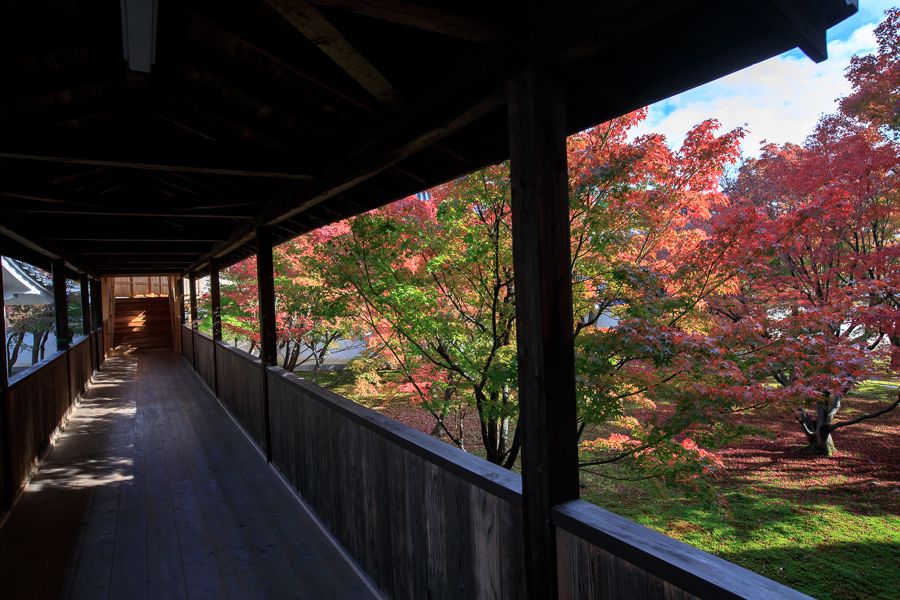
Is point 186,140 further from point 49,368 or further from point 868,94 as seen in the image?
point 868,94

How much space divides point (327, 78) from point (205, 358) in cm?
811

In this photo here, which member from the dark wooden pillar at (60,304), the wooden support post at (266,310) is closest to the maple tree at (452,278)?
the wooden support post at (266,310)

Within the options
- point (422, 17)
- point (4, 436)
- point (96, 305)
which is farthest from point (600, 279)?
point (96, 305)

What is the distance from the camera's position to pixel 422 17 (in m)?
1.46

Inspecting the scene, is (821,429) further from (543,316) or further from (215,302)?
(215,302)

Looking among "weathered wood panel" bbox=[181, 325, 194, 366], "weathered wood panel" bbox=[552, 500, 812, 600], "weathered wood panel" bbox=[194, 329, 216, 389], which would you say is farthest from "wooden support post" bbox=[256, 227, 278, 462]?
"weathered wood panel" bbox=[181, 325, 194, 366]

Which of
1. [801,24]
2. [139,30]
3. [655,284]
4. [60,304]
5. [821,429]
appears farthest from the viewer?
[821,429]

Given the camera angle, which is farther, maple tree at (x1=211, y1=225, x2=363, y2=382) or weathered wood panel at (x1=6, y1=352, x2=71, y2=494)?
maple tree at (x1=211, y1=225, x2=363, y2=382)

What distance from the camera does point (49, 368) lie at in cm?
555

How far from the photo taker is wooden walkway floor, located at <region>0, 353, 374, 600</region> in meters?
2.71

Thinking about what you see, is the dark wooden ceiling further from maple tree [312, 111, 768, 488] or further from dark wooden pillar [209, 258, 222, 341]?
dark wooden pillar [209, 258, 222, 341]

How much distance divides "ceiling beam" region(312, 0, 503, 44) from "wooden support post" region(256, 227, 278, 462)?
358 centimetres

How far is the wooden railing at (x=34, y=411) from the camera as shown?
374cm

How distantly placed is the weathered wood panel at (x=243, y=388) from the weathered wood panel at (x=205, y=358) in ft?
2.79
